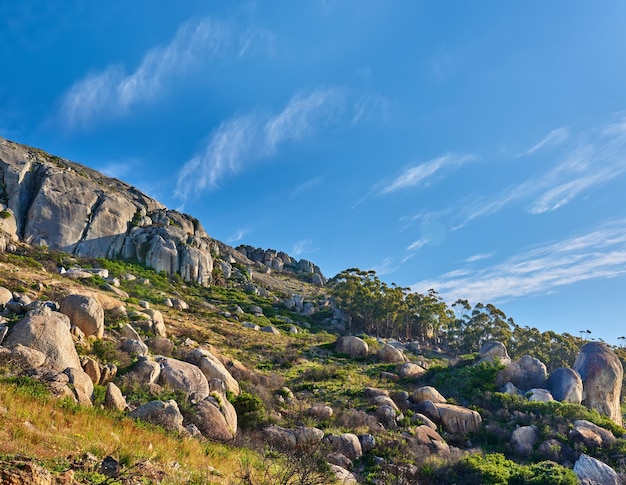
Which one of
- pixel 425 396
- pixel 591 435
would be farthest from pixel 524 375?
pixel 425 396

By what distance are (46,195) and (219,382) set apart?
4727 cm

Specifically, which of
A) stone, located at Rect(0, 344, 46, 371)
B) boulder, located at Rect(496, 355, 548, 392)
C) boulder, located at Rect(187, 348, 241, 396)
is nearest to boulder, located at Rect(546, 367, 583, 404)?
boulder, located at Rect(496, 355, 548, 392)

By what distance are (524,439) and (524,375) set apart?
1170cm

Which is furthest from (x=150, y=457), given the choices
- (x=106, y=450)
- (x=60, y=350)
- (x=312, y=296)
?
(x=312, y=296)

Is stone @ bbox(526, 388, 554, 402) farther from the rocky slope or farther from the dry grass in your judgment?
the rocky slope

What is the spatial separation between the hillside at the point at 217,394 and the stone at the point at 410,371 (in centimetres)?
15

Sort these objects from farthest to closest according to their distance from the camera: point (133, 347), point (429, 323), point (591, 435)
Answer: point (429, 323) → point (591, 435) → point (133, 347)

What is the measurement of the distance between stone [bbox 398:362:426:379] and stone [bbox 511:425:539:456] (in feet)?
32.3

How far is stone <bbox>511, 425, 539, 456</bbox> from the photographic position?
20.6m

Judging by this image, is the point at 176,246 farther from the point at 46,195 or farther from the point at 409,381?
the point at 409,381

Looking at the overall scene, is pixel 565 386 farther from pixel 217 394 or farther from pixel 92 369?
pixel 92 369

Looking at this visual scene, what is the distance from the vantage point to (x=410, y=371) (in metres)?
31.7

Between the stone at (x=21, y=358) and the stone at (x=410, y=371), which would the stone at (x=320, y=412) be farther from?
the stone at (x=21, y=358)

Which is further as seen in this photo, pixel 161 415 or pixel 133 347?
pixel 133 347
